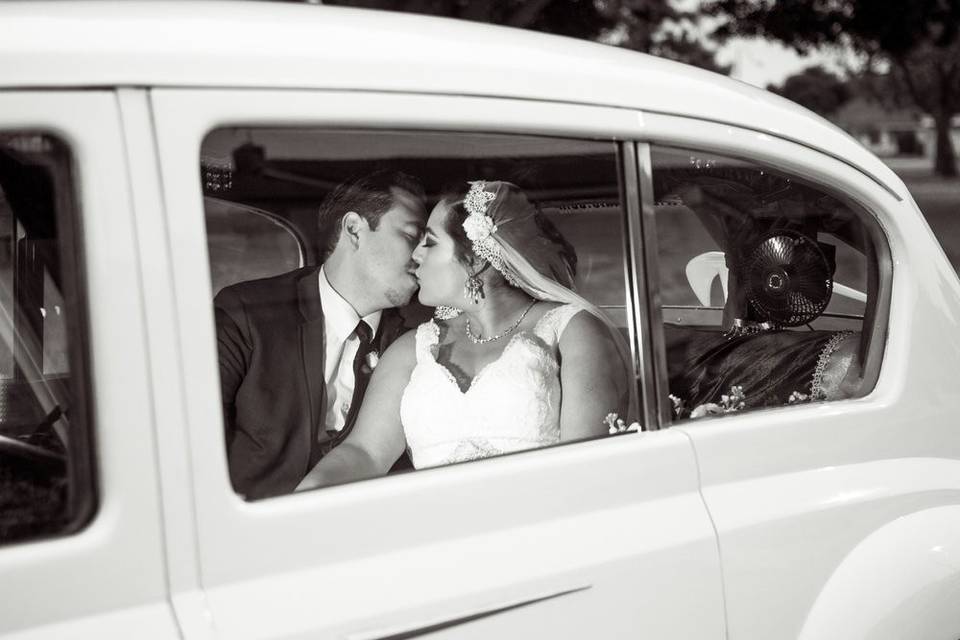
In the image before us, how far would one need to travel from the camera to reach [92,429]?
1438mm

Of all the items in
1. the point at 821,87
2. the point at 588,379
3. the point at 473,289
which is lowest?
the point at 588,379

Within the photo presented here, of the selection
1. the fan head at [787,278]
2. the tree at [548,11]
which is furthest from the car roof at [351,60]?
the tree at [548,11]

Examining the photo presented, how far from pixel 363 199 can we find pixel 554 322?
1.96 feet

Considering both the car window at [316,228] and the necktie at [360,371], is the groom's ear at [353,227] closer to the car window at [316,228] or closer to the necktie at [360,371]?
the car window at [316,228]

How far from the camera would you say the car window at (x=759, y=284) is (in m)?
2.12

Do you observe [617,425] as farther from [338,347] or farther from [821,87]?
[821,87]

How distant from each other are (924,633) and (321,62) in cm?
148

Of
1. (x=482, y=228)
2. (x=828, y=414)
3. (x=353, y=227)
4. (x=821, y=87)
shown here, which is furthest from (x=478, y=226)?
(x=821, y=87)

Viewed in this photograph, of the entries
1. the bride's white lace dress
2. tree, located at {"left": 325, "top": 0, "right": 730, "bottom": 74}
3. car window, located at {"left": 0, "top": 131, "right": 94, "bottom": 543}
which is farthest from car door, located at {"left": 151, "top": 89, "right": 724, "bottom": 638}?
tree, located at {"left": 325, "top": 0, "right": 730, "bottom": 74}

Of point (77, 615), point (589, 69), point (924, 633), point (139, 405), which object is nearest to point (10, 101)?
point (139, 405)

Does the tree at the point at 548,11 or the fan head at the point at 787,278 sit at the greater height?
the tree at the point at 548,11

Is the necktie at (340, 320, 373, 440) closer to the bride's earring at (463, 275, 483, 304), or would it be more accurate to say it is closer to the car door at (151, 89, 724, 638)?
the bride's earring at (463, 275, 483, 304)

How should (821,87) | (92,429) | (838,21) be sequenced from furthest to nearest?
1. (821,87)
2. (838,21)
3. (92,429)

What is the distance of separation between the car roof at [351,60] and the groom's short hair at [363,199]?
2.09ft
